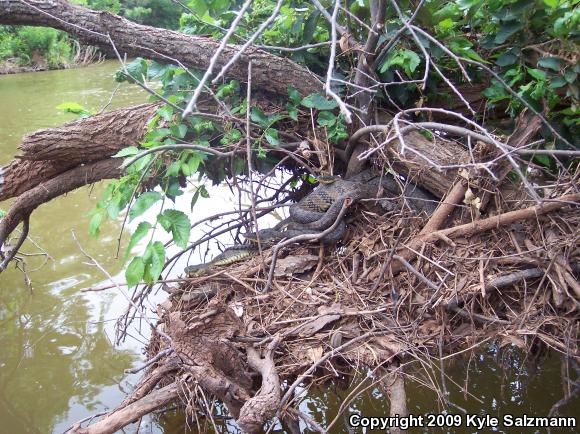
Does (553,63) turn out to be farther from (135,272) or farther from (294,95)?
(135,272)

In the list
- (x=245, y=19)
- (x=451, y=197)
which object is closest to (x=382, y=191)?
(x=451, y=197)

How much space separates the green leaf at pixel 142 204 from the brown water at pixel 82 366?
2.34 feet

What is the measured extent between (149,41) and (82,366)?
250 cm

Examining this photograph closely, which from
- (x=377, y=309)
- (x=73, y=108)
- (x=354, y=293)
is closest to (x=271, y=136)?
(x=354, y=293)

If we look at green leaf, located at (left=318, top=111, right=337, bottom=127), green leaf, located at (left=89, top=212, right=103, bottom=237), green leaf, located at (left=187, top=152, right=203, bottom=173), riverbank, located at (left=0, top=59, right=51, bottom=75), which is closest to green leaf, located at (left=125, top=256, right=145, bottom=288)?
green leaf, located at (left=89, top=212, right=103, bottom=237)

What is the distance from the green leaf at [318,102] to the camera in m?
3.04

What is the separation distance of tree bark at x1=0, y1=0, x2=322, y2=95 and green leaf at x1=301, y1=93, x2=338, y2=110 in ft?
0.49

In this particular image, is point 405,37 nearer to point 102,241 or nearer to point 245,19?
point 245,19

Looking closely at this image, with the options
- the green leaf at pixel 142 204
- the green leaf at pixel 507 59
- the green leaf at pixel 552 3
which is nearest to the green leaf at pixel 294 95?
the green leaf at pixel 142 204

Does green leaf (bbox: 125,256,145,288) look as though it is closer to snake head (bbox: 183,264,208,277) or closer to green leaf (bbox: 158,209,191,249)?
green leaf (bbox: 158,209,191,249)

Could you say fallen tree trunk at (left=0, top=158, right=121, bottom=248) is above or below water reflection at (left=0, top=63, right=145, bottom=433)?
above

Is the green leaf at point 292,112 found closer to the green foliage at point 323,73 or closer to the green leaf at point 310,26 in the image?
the green foliage at point 323,73

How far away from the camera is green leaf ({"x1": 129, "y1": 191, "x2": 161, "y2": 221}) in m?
2.59

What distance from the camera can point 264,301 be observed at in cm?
272
